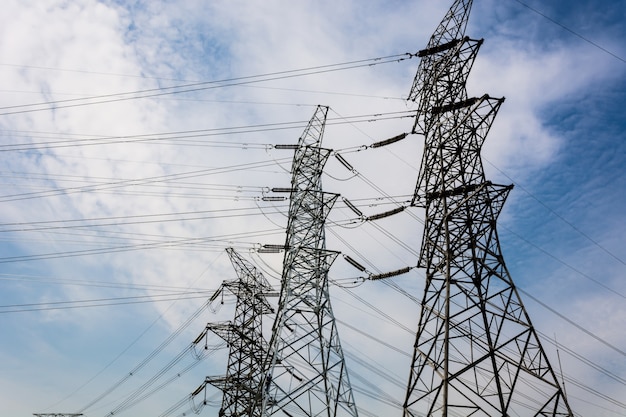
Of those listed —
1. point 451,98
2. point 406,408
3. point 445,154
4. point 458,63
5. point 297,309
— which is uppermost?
point 458,63

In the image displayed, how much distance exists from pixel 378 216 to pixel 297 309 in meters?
6.38

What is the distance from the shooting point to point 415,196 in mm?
17703

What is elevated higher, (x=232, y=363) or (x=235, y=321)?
(x=235, y=321)

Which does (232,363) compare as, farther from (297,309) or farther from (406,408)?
(406,408)

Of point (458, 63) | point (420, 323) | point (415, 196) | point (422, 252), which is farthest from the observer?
point (458, 63)

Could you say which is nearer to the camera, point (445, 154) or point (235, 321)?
point (445, 154)

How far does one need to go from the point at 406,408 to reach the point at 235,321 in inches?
714

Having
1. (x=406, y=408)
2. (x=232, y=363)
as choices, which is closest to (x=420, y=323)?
(x=406, y=408)

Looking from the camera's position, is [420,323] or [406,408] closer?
[406,408]

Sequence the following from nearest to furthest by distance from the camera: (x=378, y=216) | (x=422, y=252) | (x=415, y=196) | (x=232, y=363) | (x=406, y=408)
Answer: (x=406, y=408), (x=422, y=252), (x=415, y=196), (x=378, y=216), (x=232, y=363)

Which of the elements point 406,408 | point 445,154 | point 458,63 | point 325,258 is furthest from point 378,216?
point 406,408

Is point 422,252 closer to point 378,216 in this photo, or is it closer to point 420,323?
point 420,323

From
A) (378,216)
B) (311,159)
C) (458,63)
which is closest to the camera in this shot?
(458,63)

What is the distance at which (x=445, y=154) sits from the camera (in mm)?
17625
